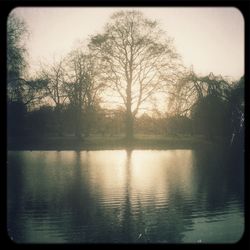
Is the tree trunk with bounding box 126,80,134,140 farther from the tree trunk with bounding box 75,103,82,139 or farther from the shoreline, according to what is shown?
the tree trunk with bounding box 75,103,82,139

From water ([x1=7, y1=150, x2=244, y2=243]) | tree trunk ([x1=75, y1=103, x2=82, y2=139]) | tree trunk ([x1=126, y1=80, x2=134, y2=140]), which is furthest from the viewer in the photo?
tree trunk ([x1=75, y1=103, x2=82, y2=139])

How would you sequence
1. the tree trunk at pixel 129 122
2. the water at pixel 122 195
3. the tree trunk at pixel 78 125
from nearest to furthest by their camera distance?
the water at pixel 122 195, the tree trunk at pixel 129 122, the tree trunk at pixel 78 125

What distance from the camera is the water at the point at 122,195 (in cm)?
357

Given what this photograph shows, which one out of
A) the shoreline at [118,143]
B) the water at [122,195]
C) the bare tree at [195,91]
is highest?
the bare tree at [195,91]

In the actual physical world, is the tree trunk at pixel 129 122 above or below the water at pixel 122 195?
above

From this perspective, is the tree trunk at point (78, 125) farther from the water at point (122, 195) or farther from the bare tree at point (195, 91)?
the bare tree at point (195, 91)

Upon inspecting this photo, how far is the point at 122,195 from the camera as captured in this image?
4.32 meters

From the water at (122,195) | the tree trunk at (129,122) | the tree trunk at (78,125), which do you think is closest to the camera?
the water at (122,195)

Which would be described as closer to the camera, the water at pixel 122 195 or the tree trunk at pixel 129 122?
the water at pixel 122 195

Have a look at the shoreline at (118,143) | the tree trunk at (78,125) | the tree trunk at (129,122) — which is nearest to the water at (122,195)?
the shoreline at (118,143)

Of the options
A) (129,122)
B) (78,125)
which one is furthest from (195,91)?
(78,125)

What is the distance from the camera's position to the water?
357 cm

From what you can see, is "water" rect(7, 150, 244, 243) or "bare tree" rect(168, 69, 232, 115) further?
"bare tree" rect(168, 69, 232, 115)

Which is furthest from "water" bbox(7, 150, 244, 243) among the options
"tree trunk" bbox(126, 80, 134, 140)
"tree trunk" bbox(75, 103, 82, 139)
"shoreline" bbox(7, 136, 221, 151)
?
"tree trunk" bbox(75, 103, 82, 139)
